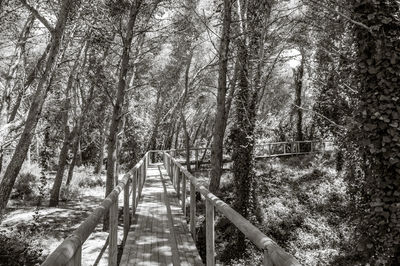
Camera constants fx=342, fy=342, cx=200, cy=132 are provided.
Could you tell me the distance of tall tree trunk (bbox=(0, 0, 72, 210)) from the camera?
8.09 meters

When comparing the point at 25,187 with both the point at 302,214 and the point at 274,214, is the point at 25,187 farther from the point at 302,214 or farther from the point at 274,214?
the point at 302,214

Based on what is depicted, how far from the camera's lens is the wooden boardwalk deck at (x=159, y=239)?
5020mm

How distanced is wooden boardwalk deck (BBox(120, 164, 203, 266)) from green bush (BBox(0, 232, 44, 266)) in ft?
8.66

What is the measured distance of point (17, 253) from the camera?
7.84m

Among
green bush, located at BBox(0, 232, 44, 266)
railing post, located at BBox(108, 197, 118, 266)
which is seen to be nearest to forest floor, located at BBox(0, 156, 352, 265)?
green bush, located at BBox(0, 232, 44, 266)

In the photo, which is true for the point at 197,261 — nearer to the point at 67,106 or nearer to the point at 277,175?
the point at 67,106

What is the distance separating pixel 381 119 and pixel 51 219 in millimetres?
11696

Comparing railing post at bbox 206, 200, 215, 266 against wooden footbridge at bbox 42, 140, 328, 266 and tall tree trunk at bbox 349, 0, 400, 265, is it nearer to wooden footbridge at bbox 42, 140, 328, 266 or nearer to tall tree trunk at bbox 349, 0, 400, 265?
wooden footbridge at bbox 42, 140, 328, 266

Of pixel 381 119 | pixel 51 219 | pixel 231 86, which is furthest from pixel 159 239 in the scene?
pixel 231 86

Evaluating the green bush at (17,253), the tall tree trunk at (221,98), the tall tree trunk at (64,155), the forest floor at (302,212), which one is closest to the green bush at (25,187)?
the tall tree trunk at (64,155)

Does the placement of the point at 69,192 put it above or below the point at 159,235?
below

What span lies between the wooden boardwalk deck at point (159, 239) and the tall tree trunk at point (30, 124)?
3.08m

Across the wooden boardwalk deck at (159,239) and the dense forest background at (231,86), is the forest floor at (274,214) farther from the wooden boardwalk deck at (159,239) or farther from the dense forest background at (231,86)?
the wooden boardwalk deck at (159,239)

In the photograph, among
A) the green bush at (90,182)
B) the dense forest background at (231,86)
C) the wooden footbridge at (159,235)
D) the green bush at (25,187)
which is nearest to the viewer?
the wooden footbridge at (159,235)
